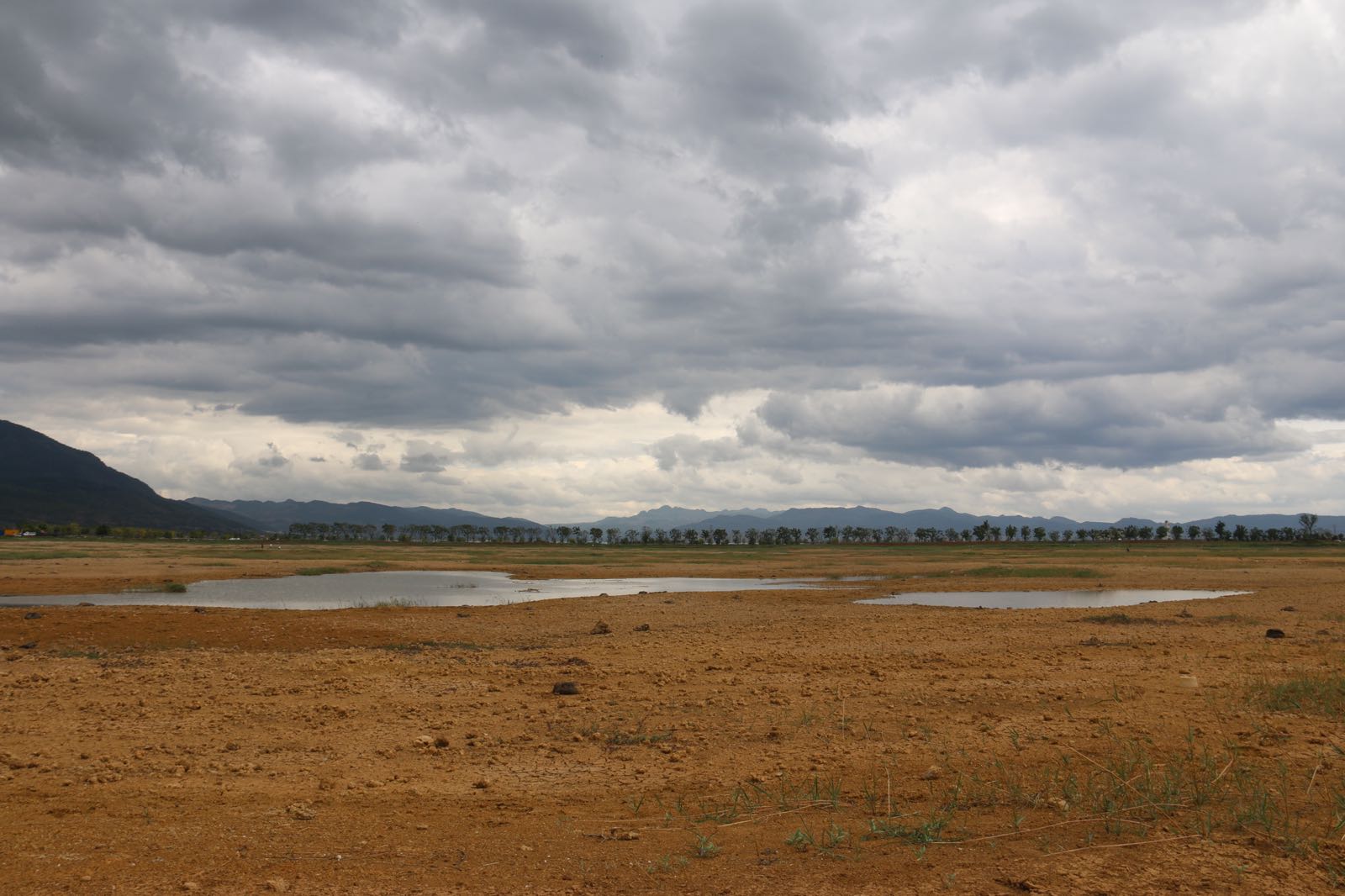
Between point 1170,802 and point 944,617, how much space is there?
21258 millimetres

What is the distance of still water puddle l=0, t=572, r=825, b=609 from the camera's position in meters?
40.1

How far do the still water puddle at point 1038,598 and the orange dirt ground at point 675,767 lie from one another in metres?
16.6

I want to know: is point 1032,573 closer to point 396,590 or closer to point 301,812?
point 396,590

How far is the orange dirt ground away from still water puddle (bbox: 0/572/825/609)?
18.8 metres

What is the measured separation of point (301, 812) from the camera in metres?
8.58

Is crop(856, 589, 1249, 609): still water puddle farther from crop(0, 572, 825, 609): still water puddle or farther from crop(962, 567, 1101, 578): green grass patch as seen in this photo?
crop(0, 572, 825, 609): still water puddle

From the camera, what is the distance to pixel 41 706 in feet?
45.0

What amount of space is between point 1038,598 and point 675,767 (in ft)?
124

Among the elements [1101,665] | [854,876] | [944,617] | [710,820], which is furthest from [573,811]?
[944,617]

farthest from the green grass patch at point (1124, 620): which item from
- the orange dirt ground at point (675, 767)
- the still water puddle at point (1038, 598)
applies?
the still water puddle at point (1038, 598)

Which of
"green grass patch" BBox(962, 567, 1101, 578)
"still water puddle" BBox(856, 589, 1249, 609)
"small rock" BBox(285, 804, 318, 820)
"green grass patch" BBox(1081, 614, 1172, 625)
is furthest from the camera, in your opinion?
"green grass patch" BBox(962, 567, 1101, 578)

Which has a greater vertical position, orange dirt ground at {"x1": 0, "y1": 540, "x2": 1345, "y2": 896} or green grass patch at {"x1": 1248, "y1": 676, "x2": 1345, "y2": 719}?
green grass patch at {"x1": 1248, "y1": 676, "x2": 1345, "y2": 719}

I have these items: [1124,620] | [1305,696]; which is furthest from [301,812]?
[1124,620]

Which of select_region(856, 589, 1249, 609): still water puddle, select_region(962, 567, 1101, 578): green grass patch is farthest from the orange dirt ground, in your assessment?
select_region(962, 567, 1101, 578): green grass patch
